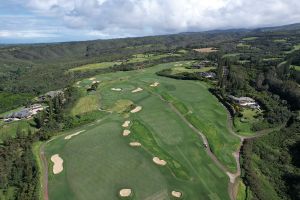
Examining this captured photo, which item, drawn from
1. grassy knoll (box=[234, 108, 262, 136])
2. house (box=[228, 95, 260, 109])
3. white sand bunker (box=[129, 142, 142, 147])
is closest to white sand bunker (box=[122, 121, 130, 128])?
white sand bunker (box=[129, 142, 142, 147])

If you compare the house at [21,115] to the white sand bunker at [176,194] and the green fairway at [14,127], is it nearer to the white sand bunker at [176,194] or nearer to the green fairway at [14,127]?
the green fairway at [14,127]

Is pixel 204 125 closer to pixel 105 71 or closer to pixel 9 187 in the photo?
pixel 9 187

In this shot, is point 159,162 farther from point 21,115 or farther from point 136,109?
point 21,115

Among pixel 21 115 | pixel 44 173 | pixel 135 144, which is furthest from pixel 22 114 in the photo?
pixel 135 144

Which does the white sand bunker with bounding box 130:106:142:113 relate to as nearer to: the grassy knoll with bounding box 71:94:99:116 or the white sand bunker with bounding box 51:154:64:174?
the grassy knoll with bounding box 71:94:99:116

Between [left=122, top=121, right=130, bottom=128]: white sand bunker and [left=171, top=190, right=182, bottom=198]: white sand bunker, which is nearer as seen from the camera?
[left=171, top=190, right=182, bottom=198]: white sand bunker

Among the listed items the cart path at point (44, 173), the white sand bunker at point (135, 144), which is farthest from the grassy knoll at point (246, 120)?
the cart path at point (44, 173)
